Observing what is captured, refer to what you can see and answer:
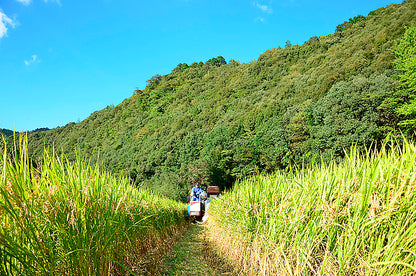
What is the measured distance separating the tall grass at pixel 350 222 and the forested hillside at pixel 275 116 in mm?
557

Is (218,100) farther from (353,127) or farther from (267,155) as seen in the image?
(353,127)

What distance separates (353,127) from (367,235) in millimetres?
19220

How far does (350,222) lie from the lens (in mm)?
1750

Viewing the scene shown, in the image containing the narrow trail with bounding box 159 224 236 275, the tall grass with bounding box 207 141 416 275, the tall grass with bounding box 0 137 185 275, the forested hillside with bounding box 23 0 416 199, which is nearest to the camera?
the tall grass with bounding box 0 137 185 275

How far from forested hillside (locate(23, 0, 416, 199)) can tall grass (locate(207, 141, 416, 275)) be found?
0.56m

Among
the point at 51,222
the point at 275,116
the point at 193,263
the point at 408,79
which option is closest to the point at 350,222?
the point at 51,222

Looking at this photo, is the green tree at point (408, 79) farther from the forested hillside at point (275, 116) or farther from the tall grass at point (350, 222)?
the tall grass at point (350, 222)

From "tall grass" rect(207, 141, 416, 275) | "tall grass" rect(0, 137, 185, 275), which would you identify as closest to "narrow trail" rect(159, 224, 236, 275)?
"tall grass" rect(207, 141, 416, 275)

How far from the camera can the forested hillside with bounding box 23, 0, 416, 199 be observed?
18484 mm

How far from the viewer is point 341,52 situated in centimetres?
3278

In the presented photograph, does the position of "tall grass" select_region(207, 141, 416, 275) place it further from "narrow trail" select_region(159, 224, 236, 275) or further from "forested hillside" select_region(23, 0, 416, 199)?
"narrow trail" select_region(159, 224, 236, 275)

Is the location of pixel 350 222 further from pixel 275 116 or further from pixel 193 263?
pixel 275 116

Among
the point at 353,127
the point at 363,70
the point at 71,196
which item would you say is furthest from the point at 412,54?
the point at 71,196

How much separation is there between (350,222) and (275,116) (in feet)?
91.9
